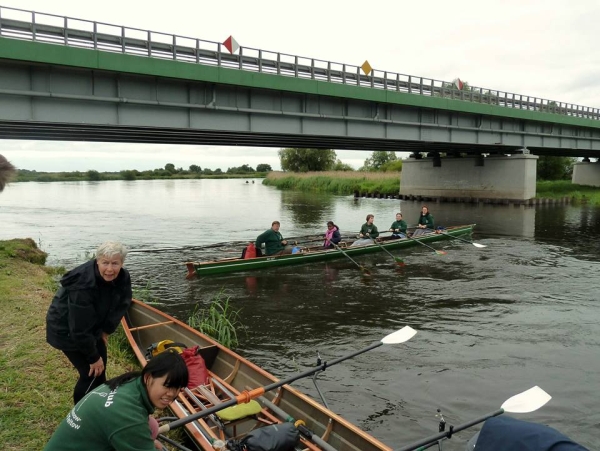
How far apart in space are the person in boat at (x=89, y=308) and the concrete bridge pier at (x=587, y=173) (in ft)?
218

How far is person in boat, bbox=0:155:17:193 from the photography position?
459cm

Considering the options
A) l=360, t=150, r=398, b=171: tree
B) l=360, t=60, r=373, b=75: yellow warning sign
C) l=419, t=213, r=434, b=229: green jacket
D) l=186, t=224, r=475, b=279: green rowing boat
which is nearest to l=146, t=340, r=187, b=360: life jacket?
l=186, t=224, r=475, b=279: green rowing boat

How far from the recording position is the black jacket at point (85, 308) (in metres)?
4.32

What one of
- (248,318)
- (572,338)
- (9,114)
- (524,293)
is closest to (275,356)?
(248,318)

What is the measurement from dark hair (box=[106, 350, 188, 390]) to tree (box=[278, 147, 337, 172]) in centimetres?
8107

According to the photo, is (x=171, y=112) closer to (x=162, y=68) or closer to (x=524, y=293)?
(x=162, y=68)

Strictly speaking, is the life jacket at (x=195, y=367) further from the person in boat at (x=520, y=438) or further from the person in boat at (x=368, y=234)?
the person in boat at (x=368, y=234)

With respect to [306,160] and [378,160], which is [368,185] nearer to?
[306,160]

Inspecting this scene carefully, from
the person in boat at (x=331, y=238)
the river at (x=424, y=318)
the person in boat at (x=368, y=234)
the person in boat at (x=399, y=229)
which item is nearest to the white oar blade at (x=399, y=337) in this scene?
the river at (x=424, y=318)

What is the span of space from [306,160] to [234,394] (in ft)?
260

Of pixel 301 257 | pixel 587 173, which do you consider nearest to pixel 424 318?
pixel 301 257

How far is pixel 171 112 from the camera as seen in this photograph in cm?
1978

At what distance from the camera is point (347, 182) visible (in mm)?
61375

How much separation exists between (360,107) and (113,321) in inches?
941
